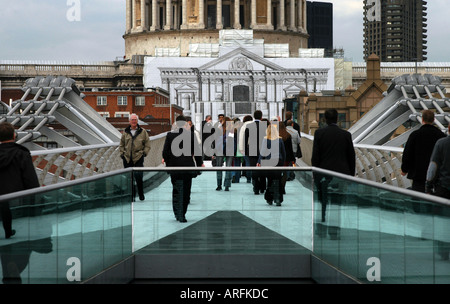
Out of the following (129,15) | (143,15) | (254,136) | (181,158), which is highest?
(129,15)

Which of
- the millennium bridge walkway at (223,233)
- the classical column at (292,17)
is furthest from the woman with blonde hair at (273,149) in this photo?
the classical column at (292,17)

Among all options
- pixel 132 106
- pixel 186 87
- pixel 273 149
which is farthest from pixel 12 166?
pixel 186 87

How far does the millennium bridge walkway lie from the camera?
562 centimetres

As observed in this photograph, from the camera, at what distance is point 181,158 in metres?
10.2

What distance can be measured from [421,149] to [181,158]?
3.07 metres

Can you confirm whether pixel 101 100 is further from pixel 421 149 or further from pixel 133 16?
pixel 421 149

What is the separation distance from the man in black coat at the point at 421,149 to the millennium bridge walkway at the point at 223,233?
4.14 ft

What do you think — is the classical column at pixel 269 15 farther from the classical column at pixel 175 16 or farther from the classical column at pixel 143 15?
the classical column at pixel 143 15

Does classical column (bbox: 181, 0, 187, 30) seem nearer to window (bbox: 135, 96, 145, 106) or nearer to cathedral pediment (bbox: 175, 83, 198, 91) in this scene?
cathedral pediment (bbox: 175, 83, 198, 91)

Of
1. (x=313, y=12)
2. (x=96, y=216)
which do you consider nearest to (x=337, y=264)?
(x=96, y=216)

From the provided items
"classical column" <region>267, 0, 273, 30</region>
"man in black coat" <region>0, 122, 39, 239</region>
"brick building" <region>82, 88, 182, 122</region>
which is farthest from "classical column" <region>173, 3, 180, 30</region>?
"man in black coat" <region>0, 122, 39, 239</region>

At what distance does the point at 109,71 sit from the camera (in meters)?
87.6

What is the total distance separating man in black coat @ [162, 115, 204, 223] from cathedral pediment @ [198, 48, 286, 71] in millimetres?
68166

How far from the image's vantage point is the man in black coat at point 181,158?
27.1ft
